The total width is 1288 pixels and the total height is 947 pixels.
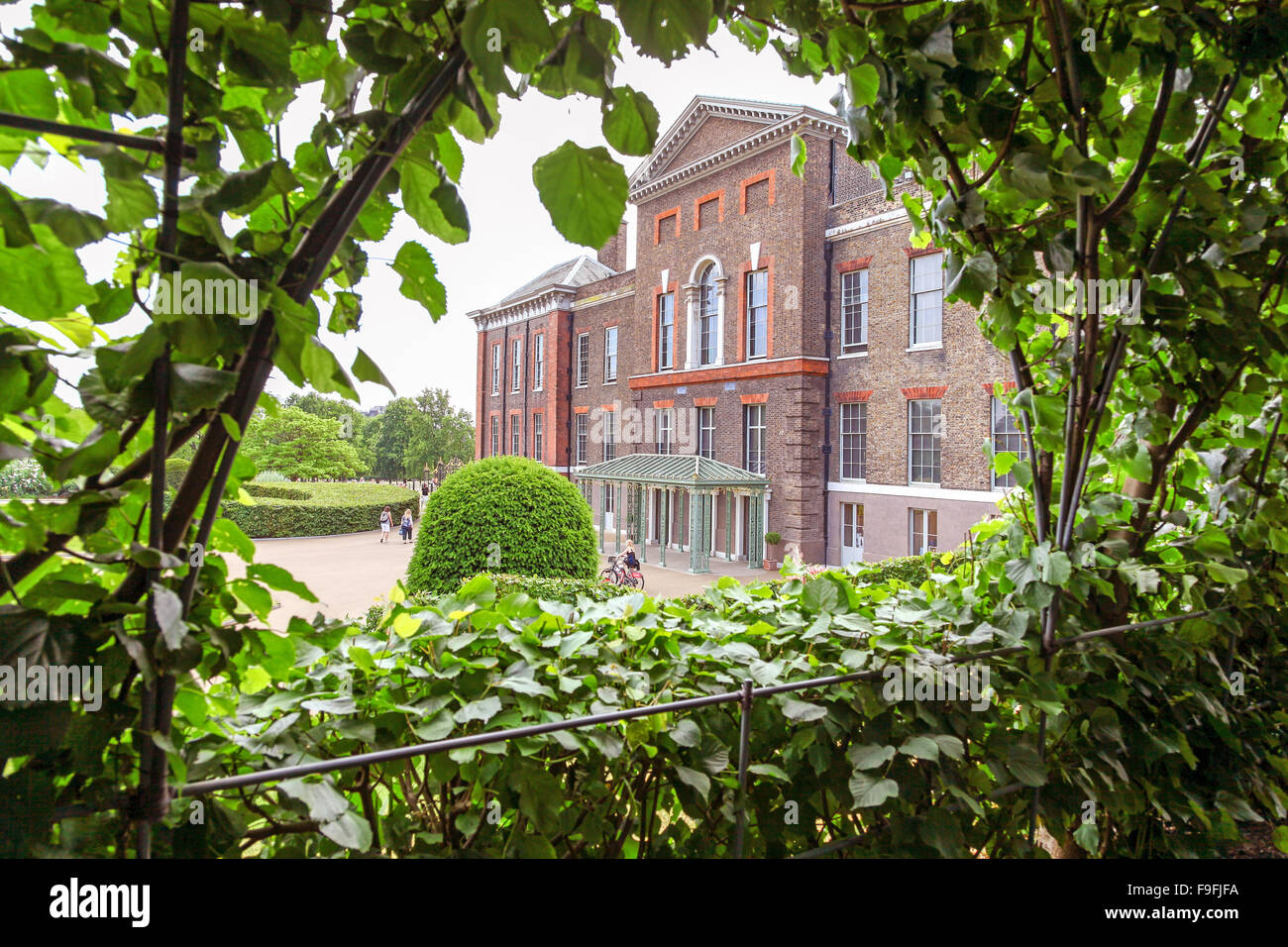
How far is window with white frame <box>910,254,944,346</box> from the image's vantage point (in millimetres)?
17438

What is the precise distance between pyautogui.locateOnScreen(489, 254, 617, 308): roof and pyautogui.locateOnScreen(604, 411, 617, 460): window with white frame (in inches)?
237

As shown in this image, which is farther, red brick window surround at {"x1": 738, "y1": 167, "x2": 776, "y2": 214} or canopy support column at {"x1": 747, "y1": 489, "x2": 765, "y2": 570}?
red brick window surround at {"x1": 738, "y1": 167, "x2": 776, "y2": 214}

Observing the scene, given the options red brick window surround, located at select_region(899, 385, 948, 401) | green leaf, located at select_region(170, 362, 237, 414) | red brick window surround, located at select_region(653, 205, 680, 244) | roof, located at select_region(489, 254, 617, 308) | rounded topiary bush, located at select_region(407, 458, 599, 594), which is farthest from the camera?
roof, located at select_region(489, 254, 617, 308)

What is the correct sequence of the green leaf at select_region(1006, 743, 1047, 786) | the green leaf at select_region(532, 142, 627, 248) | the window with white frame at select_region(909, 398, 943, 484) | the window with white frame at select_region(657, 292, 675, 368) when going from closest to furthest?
the green leaf at select_region(532, 142, 627, 248) → the green leaf at select_region(1006, 743, 1047, 786) → the window with white frame at select_region(909, 398, 943, 484) → the window with white frame at select_region(657, 292, 675, 368)

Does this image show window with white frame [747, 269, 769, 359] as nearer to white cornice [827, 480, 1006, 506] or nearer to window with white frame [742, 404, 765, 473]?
window with white frame [742, 404, 765, 473]

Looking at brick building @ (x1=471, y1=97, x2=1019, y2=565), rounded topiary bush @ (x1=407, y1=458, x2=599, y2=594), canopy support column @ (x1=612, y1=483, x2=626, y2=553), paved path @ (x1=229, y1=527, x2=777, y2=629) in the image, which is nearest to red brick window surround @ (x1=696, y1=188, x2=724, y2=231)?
brick building @ (x1=471, y1=97, x2=1019, y2=565)

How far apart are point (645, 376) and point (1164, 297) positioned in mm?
23634

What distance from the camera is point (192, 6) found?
927 millimetres

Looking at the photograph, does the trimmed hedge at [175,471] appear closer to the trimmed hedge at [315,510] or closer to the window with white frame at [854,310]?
the window with white frame at [854,310]

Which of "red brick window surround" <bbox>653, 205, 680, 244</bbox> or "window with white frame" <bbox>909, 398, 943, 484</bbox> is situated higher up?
"red brick window surround" <bbox>653, 205, 680, 244</bbox>

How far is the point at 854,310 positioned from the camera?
19.8 meters

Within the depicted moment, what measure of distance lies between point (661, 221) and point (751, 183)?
420cm

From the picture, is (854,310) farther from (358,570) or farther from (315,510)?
(315,510)

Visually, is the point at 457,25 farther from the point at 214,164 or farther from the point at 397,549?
the point at 397,549
